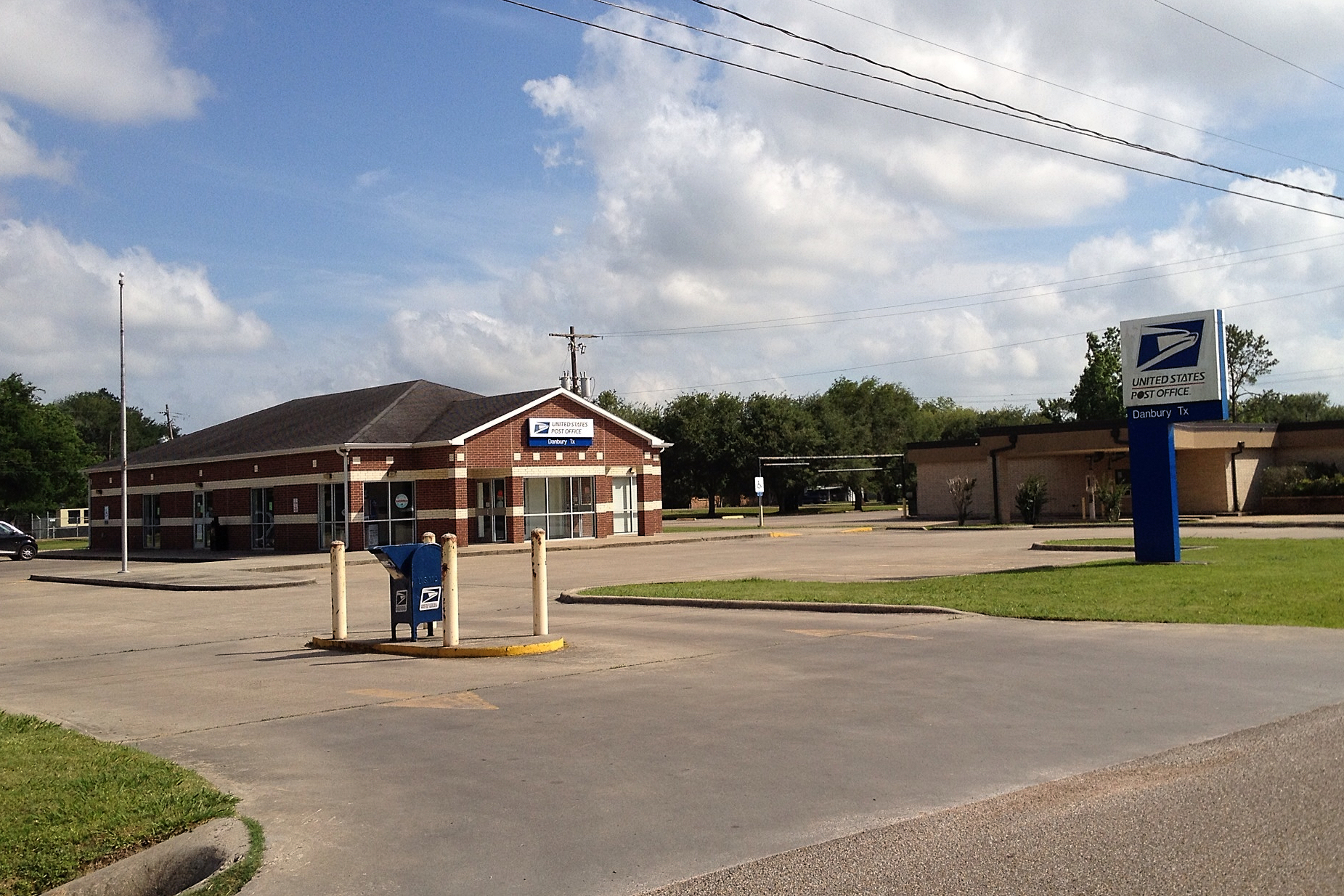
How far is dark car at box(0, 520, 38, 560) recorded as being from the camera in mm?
45250

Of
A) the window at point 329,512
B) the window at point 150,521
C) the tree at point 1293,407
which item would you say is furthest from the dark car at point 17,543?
the tree at point 1293,407

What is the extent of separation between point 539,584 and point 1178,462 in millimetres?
44279

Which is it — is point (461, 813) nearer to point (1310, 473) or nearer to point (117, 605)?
point (117, 605)

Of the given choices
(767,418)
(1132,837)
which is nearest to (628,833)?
(1132,837)

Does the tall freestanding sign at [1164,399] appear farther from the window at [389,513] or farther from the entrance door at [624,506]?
the entrance door at [624,506]

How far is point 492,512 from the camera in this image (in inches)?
1702

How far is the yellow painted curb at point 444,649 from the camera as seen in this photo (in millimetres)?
13008

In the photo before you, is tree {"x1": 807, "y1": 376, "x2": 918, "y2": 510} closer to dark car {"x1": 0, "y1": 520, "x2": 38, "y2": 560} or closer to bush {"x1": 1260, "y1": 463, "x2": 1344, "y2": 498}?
bush {"x1": 1260, "y1": 463, "x2": 1344, "y2": 498}

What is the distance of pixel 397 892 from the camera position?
537 centimetres

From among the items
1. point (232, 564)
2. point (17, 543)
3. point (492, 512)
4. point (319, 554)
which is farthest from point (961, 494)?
point (17, 543)

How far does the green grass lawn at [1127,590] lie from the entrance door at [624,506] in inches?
977

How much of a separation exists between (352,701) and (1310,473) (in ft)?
166

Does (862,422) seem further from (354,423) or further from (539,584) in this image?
(539,584)

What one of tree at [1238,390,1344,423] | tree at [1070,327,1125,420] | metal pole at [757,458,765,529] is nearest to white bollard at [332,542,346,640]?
metal pole at [757,458,765,529]
